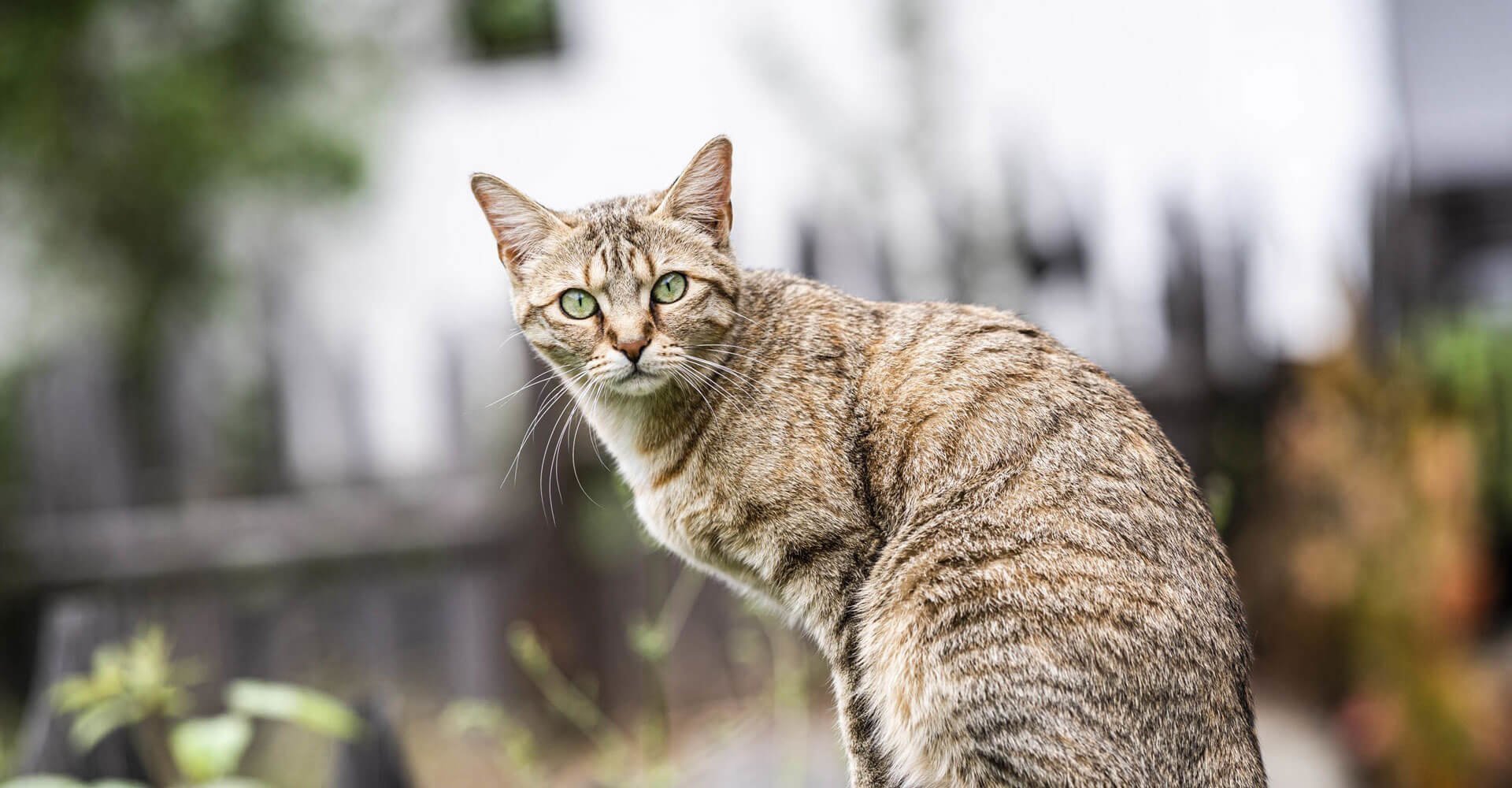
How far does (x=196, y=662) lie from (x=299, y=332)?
172 centimetres

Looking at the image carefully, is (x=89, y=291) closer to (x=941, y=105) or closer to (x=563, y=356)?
(x=941, y=105)

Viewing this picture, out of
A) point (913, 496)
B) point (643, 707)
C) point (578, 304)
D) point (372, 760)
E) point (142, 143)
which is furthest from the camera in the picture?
point (142, 143)

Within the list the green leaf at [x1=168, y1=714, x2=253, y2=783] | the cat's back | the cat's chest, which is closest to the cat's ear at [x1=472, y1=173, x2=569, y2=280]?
the cat's chest

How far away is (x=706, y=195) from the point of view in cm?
238

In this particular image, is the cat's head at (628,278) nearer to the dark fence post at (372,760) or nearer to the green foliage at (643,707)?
the dark fence post at (372,760)

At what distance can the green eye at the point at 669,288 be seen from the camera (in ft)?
7.78

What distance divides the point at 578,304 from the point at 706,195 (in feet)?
1.15

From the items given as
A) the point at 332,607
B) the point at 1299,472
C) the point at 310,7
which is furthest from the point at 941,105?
the point at 310,7

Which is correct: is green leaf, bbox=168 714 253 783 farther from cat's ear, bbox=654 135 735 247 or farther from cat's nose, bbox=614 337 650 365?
cat's ear, bbox=654 135 735 247

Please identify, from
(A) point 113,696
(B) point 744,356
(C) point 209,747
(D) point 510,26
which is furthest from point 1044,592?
(D) point 510,26

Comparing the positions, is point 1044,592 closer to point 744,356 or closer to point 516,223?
point 744,356

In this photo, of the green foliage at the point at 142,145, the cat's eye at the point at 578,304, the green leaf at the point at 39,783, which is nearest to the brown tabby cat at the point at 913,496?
the cat's eye at the point at 578,304

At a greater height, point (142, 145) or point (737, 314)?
point (142, 145)

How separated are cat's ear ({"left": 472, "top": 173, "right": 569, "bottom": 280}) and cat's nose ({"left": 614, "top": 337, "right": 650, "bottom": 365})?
35cm
